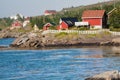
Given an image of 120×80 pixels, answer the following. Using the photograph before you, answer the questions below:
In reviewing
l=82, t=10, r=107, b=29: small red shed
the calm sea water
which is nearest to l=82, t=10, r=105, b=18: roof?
l=82, t=10, r=107, b=29: small red shed

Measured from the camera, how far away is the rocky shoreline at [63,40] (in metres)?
78.9

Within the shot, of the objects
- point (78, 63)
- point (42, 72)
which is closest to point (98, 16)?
point (78, 63)

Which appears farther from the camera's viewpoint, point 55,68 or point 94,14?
point 94,14

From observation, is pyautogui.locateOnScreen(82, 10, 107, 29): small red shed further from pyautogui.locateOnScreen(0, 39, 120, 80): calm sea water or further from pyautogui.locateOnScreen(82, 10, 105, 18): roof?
pyautogui.locateOnScreen(0, 39, 120, 80): calm sea water

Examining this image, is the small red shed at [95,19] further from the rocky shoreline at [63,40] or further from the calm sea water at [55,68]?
the calm sea water at [55,68]

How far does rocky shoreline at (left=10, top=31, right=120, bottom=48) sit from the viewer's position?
78875 millimetres

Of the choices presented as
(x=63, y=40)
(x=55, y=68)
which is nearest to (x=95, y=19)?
(x=63, y=40)

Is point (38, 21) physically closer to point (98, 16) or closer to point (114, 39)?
point (98, 16)

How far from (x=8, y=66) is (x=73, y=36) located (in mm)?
31800

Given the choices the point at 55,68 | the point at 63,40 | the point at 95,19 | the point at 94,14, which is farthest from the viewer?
the point at 94,14

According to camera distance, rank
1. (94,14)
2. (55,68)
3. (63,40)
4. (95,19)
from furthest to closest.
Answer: (94,14), (95,19), (63,40), (55,68)

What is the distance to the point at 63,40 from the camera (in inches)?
3199

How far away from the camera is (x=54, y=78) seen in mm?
39031

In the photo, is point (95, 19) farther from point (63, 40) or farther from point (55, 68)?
point (55, 68)
